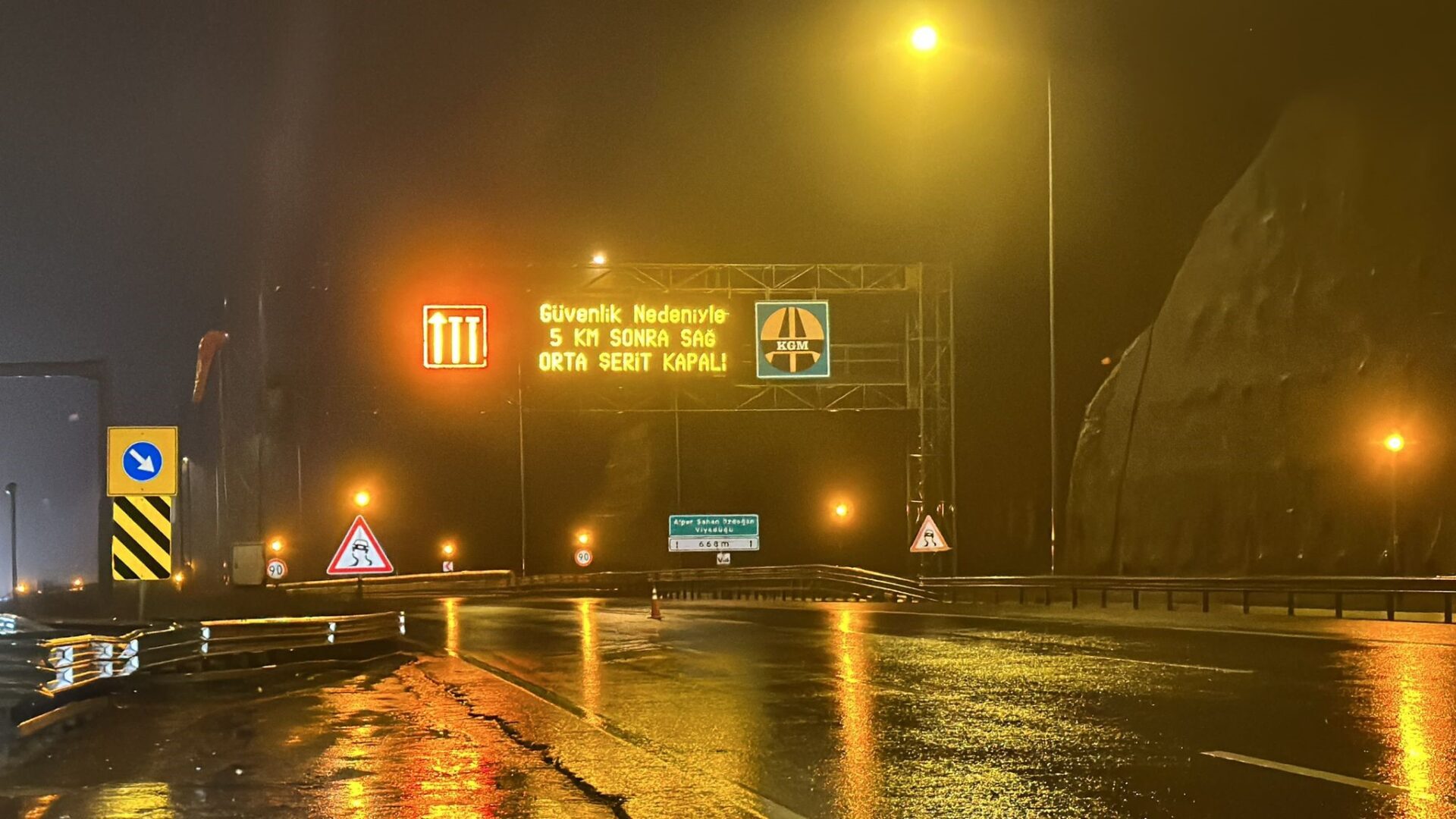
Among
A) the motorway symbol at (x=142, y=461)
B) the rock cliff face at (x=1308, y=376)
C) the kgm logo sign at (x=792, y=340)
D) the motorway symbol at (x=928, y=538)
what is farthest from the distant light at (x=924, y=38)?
the kgm logo sign at (x=792, y=340)

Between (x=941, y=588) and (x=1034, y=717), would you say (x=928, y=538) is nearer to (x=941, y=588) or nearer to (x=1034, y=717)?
(x=941, y=588)

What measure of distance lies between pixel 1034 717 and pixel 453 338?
2792 centimetres

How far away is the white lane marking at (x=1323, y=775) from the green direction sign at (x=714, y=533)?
5187cm

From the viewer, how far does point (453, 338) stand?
38250 millimetres

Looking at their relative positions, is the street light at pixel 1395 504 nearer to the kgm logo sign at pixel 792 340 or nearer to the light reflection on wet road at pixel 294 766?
the light reflection on wet road at pixel 294 766

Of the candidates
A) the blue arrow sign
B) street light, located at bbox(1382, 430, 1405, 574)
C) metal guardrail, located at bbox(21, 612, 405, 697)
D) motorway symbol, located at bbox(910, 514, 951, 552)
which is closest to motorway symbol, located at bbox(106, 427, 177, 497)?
the blue arrow sign

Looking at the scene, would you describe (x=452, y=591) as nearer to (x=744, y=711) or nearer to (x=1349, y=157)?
(x=1349, y=157)

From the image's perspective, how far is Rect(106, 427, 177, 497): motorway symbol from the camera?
1556 centimetres

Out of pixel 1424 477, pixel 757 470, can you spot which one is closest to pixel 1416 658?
pixel 1424 477

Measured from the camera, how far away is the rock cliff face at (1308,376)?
25.0 meters

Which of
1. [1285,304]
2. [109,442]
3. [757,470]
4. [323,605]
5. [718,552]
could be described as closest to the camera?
[109,442]

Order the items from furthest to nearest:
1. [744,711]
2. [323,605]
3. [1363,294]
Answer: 1. [1363,294]
2. [323,605]
3. [744,711]

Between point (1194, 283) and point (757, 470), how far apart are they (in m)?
47.9

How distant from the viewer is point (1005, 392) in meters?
50.0
